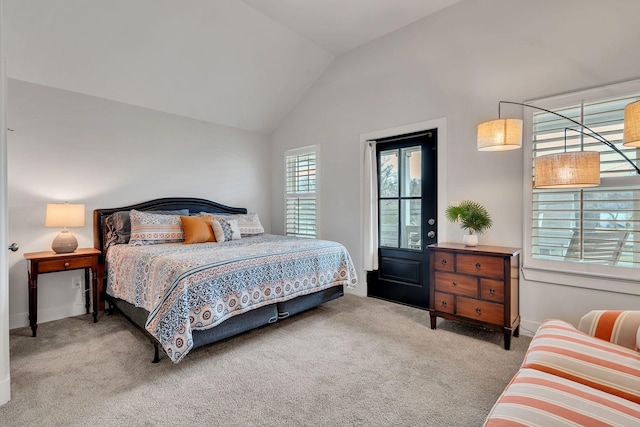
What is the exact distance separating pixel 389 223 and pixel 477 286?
4.71 ft

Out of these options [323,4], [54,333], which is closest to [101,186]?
[54,333]

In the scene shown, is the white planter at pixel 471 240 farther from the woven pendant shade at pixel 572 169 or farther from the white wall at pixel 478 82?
the woven pendant shade at pixel 572 169

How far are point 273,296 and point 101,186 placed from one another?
255 centimetres

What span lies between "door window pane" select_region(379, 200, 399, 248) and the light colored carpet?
1.14 meters

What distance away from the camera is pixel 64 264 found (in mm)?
3086

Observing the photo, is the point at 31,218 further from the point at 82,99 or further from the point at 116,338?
the point at 116,338

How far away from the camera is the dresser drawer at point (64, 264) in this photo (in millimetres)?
2962

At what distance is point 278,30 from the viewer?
382cm

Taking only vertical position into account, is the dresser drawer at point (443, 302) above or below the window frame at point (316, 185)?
below

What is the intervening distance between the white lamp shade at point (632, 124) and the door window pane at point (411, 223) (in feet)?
7.14

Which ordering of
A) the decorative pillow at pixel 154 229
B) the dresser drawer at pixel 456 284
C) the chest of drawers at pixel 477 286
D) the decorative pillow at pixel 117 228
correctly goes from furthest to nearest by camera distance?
the decorative pillow at pixel 117 228, the decorative pillow at pixel 154 229, the dresser drawer at pixel 456 284, the chest of drawers at pixel 477 286

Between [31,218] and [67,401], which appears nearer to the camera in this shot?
Result: [67,401]

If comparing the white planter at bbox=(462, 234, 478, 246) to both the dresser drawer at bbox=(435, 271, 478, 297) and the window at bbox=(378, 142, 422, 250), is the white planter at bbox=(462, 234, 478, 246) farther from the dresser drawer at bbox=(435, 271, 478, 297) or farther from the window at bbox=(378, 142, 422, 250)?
the window at bbox=(378, 142, 422, 250)

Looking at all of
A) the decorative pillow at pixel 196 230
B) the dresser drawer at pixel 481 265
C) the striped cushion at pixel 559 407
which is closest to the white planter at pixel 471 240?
the dresser drawer at pixel 481 265
